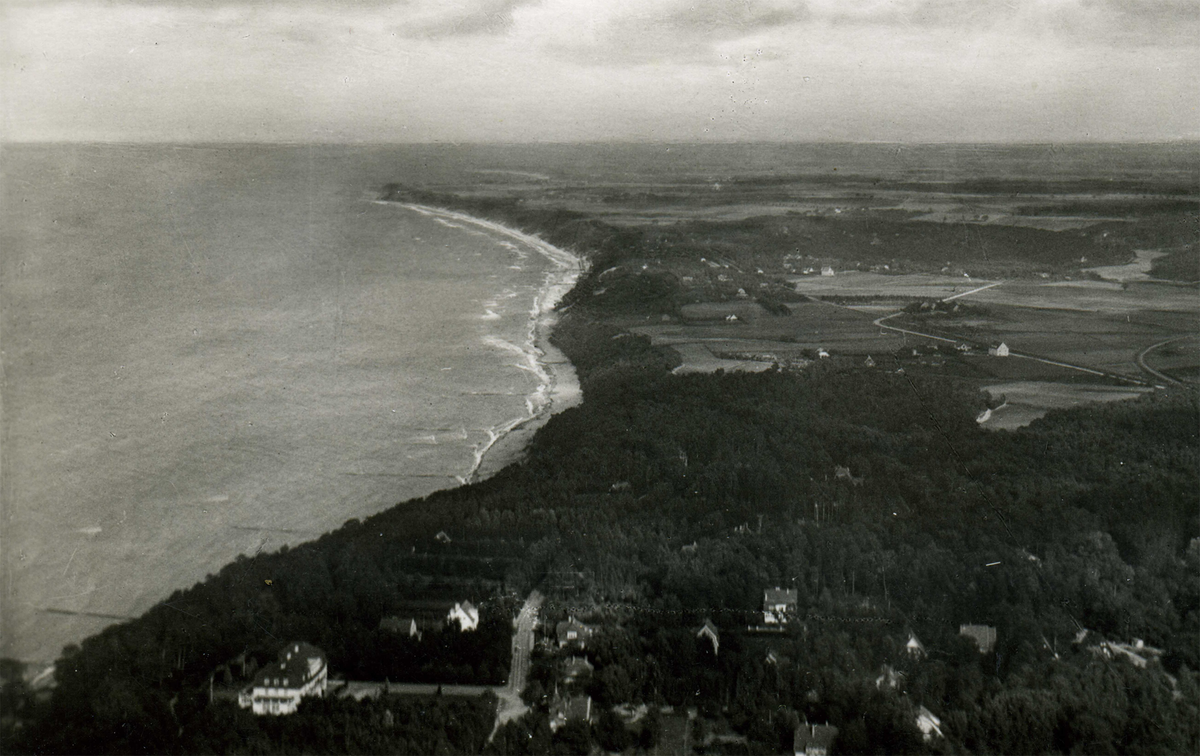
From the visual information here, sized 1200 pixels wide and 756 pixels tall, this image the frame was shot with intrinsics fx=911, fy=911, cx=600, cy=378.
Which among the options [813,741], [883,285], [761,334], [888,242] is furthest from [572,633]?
[888,242]

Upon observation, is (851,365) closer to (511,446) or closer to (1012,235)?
(511,446)

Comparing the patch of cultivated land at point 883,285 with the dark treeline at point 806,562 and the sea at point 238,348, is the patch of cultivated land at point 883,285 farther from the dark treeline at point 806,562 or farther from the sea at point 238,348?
the dark treeline at point 806,562

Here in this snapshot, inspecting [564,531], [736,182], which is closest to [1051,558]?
[564,531]

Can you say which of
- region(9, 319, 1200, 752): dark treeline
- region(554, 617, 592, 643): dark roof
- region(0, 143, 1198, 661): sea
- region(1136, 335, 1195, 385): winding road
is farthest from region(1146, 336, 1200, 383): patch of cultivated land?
region(554, 617, 592, 643): dark roof

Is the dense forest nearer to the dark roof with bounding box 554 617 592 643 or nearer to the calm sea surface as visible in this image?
the dark roof with bounding box 554 617 592 643

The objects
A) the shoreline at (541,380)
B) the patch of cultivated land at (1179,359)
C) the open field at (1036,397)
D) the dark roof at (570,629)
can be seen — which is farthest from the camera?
the patch of cultivated land at (1179,359)

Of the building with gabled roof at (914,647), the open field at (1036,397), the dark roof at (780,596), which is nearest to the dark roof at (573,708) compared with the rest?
the dark roof at (780,596)
